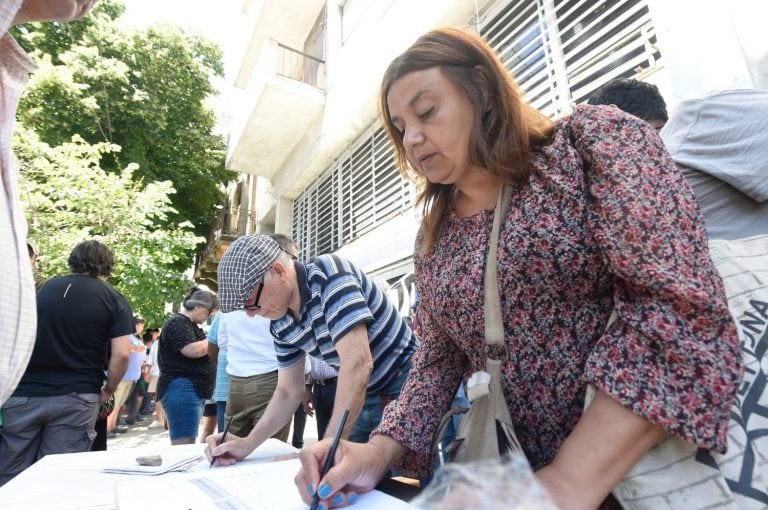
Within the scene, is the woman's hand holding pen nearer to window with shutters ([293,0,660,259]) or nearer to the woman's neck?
the woman's neck

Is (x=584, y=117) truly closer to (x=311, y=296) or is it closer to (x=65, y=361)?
(x=311, y=296)

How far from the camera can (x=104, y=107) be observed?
44.3 ft

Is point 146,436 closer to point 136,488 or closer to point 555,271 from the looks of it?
point 136,488

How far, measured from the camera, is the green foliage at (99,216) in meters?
8.23

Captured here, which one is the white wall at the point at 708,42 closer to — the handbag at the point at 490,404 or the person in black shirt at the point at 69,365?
the handbag at the point at 490,404

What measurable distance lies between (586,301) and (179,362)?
391 centimetres

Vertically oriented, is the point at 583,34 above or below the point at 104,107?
below

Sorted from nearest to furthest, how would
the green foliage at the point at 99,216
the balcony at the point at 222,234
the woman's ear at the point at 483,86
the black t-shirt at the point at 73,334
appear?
the woman's ear at the point at 483,86 → the black t-shirt at the point at 73,334 → the green foliage at the point at 99,216 → the balcony at the point at 222,234

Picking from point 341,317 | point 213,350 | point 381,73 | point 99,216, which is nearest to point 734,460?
point 341,317

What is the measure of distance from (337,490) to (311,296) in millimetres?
1078

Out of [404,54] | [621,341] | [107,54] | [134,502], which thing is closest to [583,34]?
[404,54]

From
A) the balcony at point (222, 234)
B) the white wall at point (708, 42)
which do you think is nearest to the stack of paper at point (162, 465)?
the white wall at point (708, 42)

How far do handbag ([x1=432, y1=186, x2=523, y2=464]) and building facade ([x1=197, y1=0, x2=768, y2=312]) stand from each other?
2.20 metres

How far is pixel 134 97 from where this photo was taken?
14.0 metres
